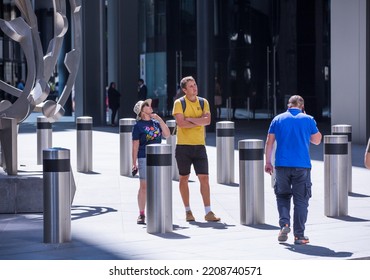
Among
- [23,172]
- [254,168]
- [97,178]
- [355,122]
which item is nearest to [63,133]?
[355,122]

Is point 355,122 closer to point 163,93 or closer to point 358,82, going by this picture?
point 358,82

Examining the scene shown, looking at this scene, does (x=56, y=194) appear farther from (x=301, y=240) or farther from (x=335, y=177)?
(x=335, y=177)

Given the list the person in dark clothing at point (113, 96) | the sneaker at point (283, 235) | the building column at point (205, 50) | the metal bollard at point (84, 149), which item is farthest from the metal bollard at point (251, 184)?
the person in dark clothing at point (113, 96)

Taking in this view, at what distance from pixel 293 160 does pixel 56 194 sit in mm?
2755

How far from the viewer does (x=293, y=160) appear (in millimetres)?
11398

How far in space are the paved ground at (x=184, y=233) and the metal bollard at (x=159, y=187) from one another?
7.7 inches

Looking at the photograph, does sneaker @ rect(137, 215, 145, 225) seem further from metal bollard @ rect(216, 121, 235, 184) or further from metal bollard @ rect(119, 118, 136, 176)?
metal bollard @ rect(119, 118, 136, 176)

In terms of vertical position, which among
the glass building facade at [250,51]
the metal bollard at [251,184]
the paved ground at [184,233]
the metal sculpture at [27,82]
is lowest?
the paved ground at [184,233]

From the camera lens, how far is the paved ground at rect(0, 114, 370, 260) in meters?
10.5

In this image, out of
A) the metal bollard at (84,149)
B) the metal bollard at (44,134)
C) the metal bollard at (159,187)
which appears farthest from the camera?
the metal bollard at (44,134)

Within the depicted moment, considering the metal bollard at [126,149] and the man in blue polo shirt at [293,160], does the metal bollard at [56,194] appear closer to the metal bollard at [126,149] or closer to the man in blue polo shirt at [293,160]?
the man in blue polo shirt at [293,160]

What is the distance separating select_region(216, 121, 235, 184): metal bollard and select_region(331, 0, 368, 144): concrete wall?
988 cm

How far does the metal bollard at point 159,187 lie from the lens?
12.2m

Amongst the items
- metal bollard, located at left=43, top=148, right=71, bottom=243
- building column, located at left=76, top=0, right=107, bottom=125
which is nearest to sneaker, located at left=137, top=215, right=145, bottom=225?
metal bollard, located at left=43, top=148, right=71, bottom=243
